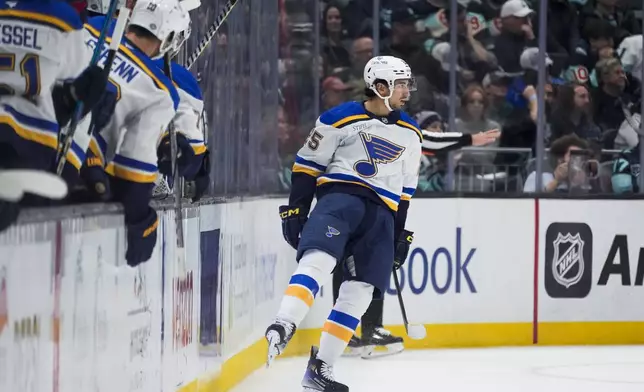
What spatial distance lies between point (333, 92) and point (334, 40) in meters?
0.34

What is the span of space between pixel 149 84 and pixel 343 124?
67.6 inches

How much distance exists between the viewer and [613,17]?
7.33 m

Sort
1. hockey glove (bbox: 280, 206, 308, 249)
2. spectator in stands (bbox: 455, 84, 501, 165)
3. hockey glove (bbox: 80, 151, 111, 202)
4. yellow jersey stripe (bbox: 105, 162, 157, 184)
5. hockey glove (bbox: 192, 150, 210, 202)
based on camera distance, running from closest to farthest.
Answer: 1. hockey glove (bbox: 80, 151, 111, 202)
2. yellow jersey stripe (bbox: 105, 162, 157, 184)
3. hockey glove (bbox: 192, 150, 210, 202)
4. hockey glove (bbox: 280, 206, 308, 249)
5. spectator in stands (bbox: 455, 84, 501, 165)

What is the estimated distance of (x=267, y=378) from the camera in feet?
15.5

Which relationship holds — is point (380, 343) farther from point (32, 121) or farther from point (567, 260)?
point (32, 121)

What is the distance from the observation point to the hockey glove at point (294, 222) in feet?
14.1

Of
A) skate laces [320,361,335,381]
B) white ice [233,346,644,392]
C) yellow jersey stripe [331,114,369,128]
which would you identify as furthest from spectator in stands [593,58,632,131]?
skate laces [320,361,335,381]

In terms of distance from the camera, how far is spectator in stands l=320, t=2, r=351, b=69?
7.02m

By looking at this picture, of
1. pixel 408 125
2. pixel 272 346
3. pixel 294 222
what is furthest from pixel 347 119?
pixel 272 346

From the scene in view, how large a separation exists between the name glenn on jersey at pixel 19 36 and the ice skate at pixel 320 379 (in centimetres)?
220

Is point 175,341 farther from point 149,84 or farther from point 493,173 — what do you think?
point 493,173

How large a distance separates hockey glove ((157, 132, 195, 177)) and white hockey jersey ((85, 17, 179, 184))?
1.18 feet

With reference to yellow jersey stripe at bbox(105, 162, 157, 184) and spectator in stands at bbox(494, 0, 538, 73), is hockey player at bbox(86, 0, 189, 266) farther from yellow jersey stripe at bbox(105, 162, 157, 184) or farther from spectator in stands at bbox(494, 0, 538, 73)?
spectator in stands at bbox(494, 0, 538, 73)

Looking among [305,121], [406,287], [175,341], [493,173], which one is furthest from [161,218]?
[493,173]
